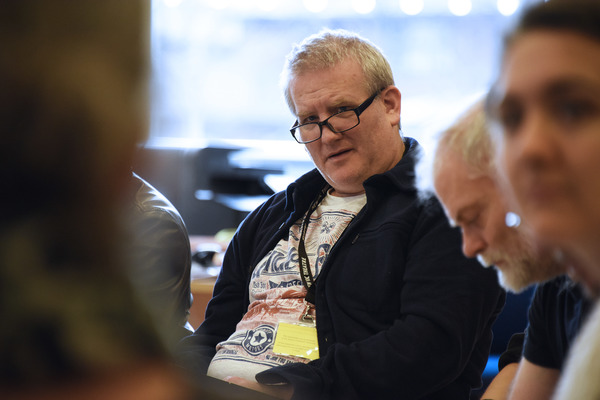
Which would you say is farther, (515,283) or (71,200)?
(515,283)

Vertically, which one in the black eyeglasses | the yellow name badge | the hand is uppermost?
the black eyeglasses

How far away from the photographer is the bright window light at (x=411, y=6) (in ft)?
14.9

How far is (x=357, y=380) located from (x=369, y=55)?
38.6 inches

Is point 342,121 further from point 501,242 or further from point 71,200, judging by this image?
point 71,200

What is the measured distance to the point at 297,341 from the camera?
5.62 ft

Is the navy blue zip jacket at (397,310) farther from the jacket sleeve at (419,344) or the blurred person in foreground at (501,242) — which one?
the blurred person in foreground at (501,242)

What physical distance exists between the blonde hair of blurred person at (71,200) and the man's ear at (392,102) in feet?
5.50

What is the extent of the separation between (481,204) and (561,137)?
516 mm

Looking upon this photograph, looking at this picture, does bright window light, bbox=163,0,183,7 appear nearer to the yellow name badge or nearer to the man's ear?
the man's ear

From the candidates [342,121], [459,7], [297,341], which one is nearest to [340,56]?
[342,121]

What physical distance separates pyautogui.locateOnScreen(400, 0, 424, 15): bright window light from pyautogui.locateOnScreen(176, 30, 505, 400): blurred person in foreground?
2.75 meters

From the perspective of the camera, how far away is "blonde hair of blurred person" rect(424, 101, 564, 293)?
108cm

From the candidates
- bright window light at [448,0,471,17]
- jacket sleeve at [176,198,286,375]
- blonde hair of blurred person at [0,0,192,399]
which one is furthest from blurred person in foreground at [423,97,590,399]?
bright window light at [448,0,471,17]

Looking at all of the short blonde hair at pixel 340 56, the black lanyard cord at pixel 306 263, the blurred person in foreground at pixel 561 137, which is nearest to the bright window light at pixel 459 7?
the short blonde hair at pixel 340 56
